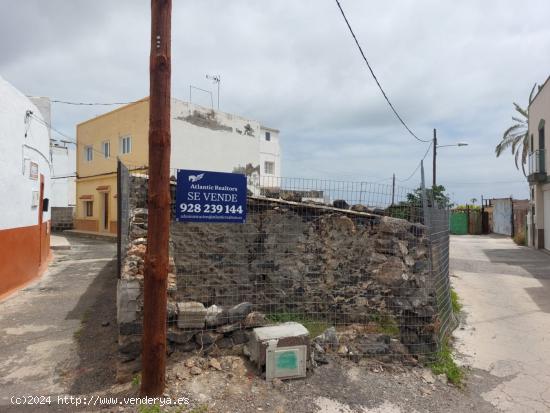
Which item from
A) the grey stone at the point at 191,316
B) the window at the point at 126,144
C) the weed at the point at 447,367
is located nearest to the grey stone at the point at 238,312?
the grey stone at the point at 191,316

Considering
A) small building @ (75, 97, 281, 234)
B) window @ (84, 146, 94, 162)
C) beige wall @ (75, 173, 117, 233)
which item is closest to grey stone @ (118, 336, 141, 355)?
small building @ (75, 97, 281, 234)

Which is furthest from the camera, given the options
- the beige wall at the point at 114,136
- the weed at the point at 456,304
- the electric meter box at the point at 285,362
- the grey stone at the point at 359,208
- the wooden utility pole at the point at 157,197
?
the beige wall at the point at 114,136

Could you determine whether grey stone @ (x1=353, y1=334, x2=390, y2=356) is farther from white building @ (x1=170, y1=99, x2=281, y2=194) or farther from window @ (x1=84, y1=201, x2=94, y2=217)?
window @ (x1=84, y1=201, x2=94, y2=217)

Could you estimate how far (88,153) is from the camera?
2411cm

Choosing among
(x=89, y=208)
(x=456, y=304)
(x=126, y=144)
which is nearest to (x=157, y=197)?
(x=456, y=304)

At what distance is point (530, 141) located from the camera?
19047mm

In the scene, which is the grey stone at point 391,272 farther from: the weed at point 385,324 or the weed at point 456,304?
the weed at point 456,304

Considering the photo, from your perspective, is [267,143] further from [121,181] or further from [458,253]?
[121,181]

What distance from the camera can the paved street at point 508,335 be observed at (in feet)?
14.0

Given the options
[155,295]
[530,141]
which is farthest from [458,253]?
[155,295]

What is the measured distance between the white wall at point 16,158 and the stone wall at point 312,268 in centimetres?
382

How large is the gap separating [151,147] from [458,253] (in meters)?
15.3

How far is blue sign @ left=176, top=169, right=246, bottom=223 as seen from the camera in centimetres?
436

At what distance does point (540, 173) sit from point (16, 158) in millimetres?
17777
